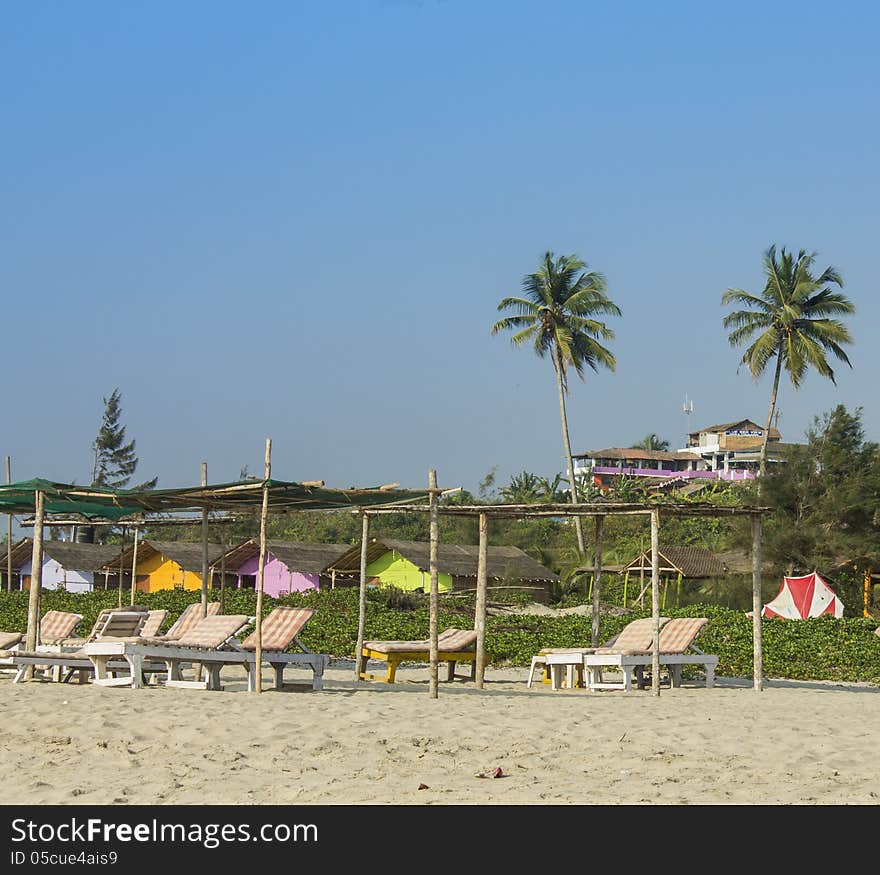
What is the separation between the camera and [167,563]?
149 ft

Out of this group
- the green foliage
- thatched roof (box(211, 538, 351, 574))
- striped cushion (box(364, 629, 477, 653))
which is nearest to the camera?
striped cushion (box(364, 629, 477, 653))

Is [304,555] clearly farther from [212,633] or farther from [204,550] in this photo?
[212,633]

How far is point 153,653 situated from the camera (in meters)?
12.7

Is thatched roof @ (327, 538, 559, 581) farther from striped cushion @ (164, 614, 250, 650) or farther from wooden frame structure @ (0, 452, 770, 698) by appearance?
striped cushion @ (164, 614, 250, 650)

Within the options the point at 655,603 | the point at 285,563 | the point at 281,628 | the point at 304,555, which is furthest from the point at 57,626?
the point at 304,555

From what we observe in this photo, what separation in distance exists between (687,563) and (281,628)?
27.4 meters

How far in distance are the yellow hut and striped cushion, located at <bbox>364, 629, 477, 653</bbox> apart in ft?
85.1

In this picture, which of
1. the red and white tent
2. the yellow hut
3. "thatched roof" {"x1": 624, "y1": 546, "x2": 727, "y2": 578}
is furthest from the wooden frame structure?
the yellow hut

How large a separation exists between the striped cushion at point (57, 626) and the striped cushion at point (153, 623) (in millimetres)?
1570

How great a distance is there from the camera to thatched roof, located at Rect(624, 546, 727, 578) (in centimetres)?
3844
